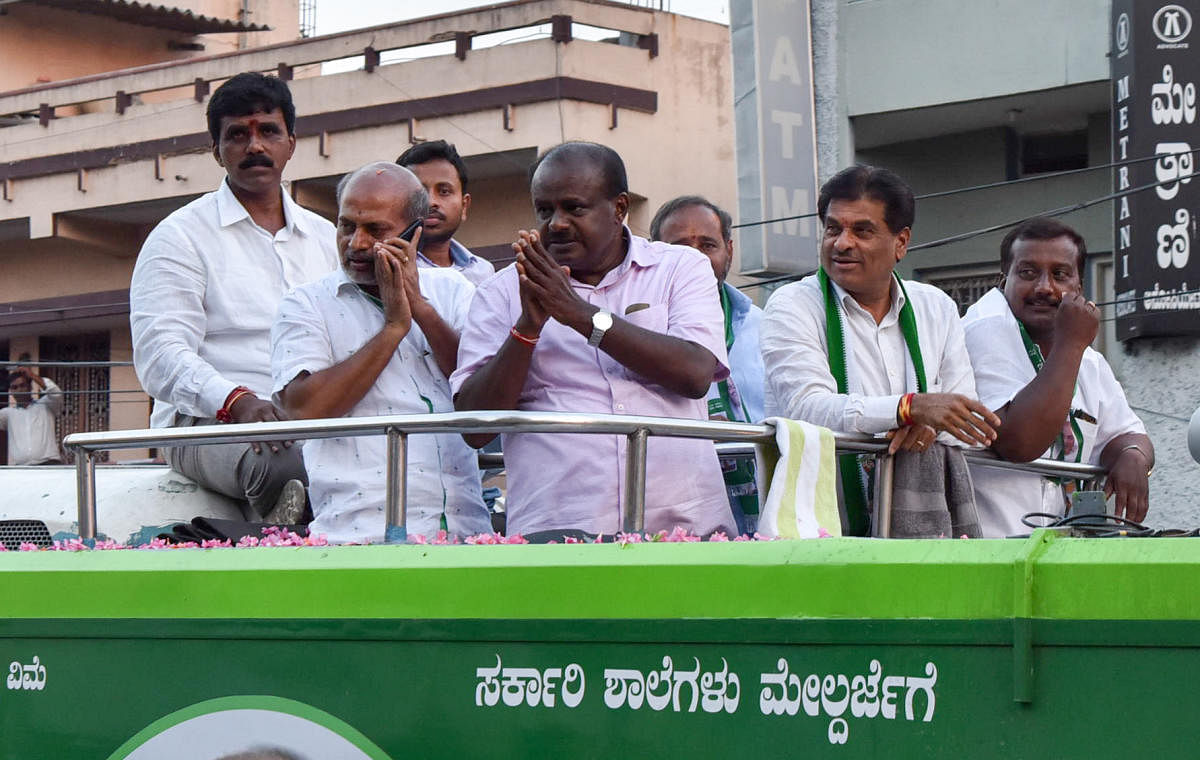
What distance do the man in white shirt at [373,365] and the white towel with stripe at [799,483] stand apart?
2.54 ft

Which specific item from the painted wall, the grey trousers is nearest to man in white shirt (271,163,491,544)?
the grey trousers

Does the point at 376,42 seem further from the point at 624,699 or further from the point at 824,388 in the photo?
the point at 624,699

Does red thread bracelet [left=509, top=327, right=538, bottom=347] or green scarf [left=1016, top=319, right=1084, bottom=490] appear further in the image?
green scarf [left=1016, top=319, right=1084, bottom=490]

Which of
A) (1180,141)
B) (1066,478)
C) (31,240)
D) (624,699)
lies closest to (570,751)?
(624,699)

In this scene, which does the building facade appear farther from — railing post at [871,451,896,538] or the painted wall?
railing post at [871,451,896,538]

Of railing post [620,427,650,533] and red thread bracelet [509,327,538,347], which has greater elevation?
red thread bracelet [509,327,538,347]

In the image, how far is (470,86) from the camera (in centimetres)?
1736

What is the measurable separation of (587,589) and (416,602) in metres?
0.31

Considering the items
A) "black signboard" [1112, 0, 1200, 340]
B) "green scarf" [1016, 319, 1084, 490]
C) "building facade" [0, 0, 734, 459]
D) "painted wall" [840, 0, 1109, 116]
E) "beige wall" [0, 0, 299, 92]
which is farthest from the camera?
"beige wall" [0, 0, 299, 92]

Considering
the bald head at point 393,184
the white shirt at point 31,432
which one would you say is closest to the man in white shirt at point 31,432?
the white shirt at point 31,432

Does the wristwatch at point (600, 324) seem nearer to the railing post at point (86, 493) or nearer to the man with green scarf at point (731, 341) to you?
the man with green scarf at point (731, 341)

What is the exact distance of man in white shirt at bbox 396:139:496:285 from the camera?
17.5 feet

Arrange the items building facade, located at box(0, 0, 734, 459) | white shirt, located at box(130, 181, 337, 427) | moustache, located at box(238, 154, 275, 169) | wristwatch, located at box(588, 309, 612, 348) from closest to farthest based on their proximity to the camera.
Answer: wristwatch, located at box(588, 309, 612, 348) → white shirt, located at box(130, 181, 337, 427) → moustache, located at box(238, 154, 275, 169) → building facade, located at box(0, 0, 734, 459)

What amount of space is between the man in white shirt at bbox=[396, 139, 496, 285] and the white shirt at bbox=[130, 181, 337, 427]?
30.3 inches
